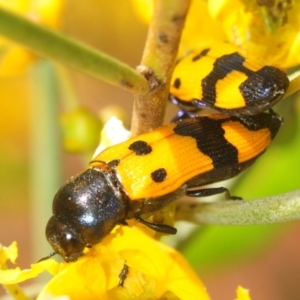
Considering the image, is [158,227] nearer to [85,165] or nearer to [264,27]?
[264,27]

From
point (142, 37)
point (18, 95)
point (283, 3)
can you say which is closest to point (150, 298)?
point (283, 3)

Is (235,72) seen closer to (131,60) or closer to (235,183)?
(235,183)

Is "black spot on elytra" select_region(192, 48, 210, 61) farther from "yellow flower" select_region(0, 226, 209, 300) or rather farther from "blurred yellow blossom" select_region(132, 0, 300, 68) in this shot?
"yellow flower" select_region(0, 226, 209, 300)

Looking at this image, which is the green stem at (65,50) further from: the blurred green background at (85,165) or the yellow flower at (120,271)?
the blurred green background at (85,165)

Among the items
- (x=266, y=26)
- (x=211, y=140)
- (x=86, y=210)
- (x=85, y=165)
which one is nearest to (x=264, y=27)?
(x=266, y=26)

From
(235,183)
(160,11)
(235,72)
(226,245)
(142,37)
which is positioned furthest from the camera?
(142,37)

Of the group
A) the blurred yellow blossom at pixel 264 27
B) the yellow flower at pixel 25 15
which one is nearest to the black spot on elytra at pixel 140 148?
the blurred yellow blossom at pixel 264 27
